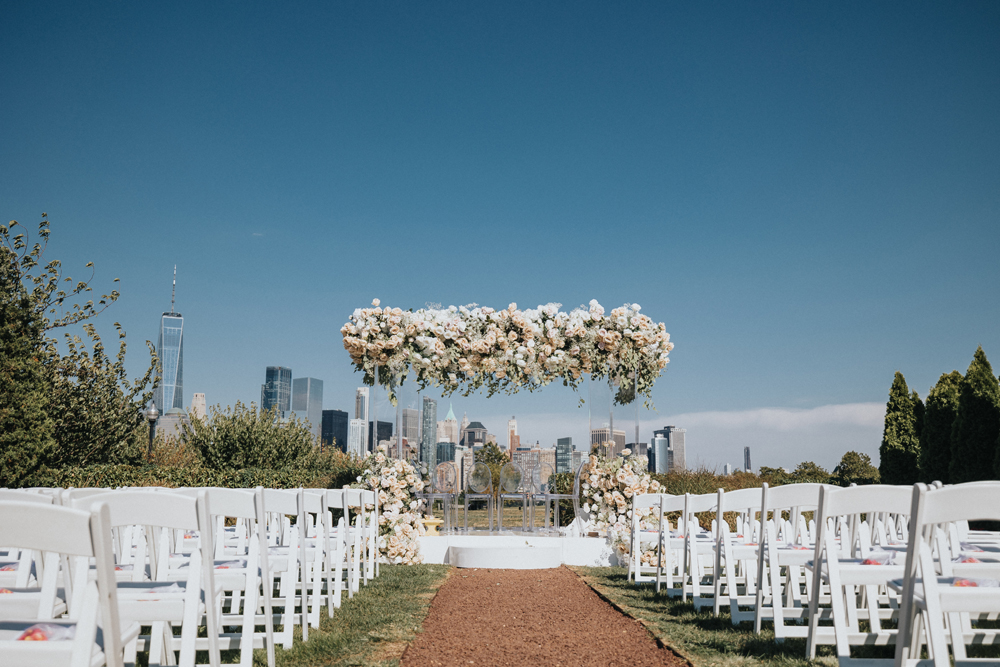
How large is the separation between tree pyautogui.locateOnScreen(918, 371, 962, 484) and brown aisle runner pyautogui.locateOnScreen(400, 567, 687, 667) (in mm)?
11240

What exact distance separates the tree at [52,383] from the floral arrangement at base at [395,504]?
4.71 metres

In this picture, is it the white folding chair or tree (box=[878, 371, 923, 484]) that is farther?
tree (box=[878, 371, 923, 484])

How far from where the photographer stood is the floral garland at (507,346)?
1038 cm

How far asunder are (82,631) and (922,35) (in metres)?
16.5

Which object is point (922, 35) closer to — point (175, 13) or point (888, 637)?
point (888, 637)

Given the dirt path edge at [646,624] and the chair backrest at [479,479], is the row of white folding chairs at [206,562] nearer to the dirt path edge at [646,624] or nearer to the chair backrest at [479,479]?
the dirt path edge at [646,624]

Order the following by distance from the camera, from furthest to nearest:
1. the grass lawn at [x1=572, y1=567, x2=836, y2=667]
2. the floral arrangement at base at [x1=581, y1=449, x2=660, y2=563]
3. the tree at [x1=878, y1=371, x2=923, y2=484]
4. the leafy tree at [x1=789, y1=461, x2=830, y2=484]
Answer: the leafy tree at [x1=789, y1=461, x2=830, y2=484] < the tree at [x1=878, y1=371, x2=923, y2=484] < the floral arrangement at base at [x1=581, y1=449, x2=660, y2=563] < the grass lawn at [x1=572, y1=567, x2=836, y2=667]

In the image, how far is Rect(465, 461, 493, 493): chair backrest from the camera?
11.1m

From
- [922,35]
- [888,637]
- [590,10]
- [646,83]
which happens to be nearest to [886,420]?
[922,35]

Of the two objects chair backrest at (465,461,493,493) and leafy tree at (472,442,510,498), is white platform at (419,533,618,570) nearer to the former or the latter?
chair backrest at (465,461,493,493)

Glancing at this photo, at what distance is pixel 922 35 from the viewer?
539 inches

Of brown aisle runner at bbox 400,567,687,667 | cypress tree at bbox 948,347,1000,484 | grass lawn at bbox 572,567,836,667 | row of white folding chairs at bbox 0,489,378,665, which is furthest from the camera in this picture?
cypress tree at bbox 948,347,1000,484

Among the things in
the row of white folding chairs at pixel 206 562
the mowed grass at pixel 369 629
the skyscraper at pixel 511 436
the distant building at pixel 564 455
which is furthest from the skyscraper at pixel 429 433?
the row of white folding chairs at pixel 206 562

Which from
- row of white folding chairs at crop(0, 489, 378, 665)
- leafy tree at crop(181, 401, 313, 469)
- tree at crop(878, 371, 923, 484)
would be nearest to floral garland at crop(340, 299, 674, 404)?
row of white folding chairs at crop(0, 489, 378, 665)
